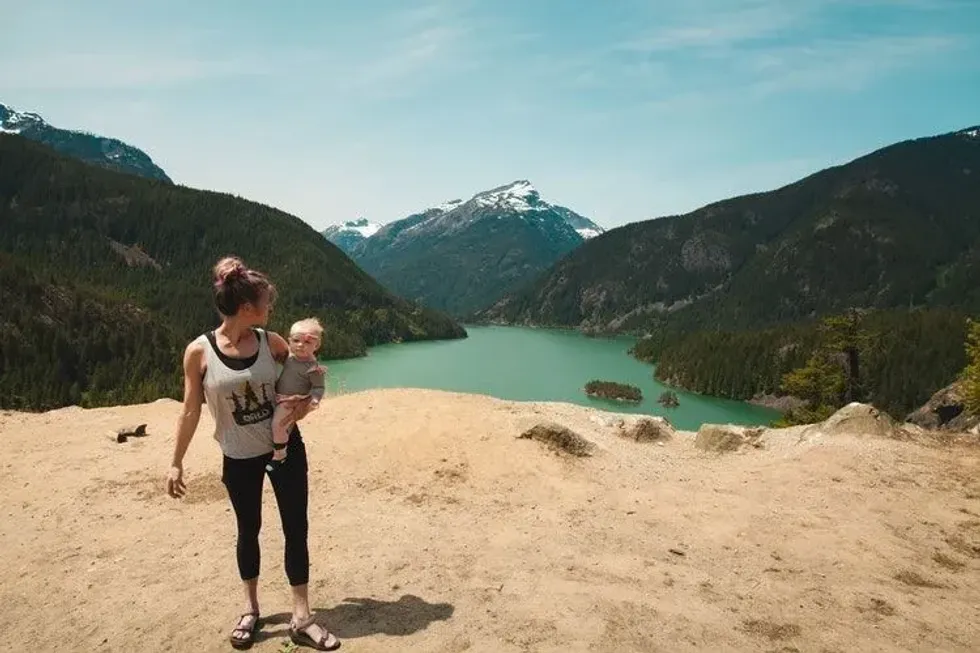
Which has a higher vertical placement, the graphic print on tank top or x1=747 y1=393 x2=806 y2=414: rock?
the graphic print on tank top

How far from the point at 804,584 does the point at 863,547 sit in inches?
84.7

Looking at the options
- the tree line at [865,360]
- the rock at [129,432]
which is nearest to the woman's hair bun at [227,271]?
the rock at [129,432]

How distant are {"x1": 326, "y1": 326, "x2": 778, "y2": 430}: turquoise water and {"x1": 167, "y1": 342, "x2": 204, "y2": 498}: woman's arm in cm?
7497

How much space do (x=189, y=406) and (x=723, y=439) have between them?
14.7 m

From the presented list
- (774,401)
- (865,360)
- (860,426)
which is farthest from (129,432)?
(865,360)

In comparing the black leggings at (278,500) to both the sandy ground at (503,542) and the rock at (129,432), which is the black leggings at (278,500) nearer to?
the sandy ground at (503,542)

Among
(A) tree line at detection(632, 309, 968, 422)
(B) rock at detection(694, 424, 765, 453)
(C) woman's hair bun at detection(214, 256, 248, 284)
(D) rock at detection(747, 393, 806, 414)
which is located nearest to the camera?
(C) woman's hair bun at detection(214, 256, 248, 284)

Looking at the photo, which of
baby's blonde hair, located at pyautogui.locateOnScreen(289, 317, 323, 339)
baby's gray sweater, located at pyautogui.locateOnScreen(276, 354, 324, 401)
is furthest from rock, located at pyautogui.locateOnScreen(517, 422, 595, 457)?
baby's blonde hair, located at pyautogui.locateOnScreen(289, 317, 323, 339)

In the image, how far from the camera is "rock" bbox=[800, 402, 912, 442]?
16016 mm

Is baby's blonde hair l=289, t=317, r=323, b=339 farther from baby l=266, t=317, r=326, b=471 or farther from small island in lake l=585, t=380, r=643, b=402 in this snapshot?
small island in lake l=585, t=380, r=643, b=402

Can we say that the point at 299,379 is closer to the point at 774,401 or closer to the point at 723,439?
the point at 723,439

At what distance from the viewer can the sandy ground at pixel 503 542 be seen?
273 inches

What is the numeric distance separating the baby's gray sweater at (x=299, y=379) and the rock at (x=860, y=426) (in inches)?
566

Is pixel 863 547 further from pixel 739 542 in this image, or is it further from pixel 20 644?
pixel 20 644
